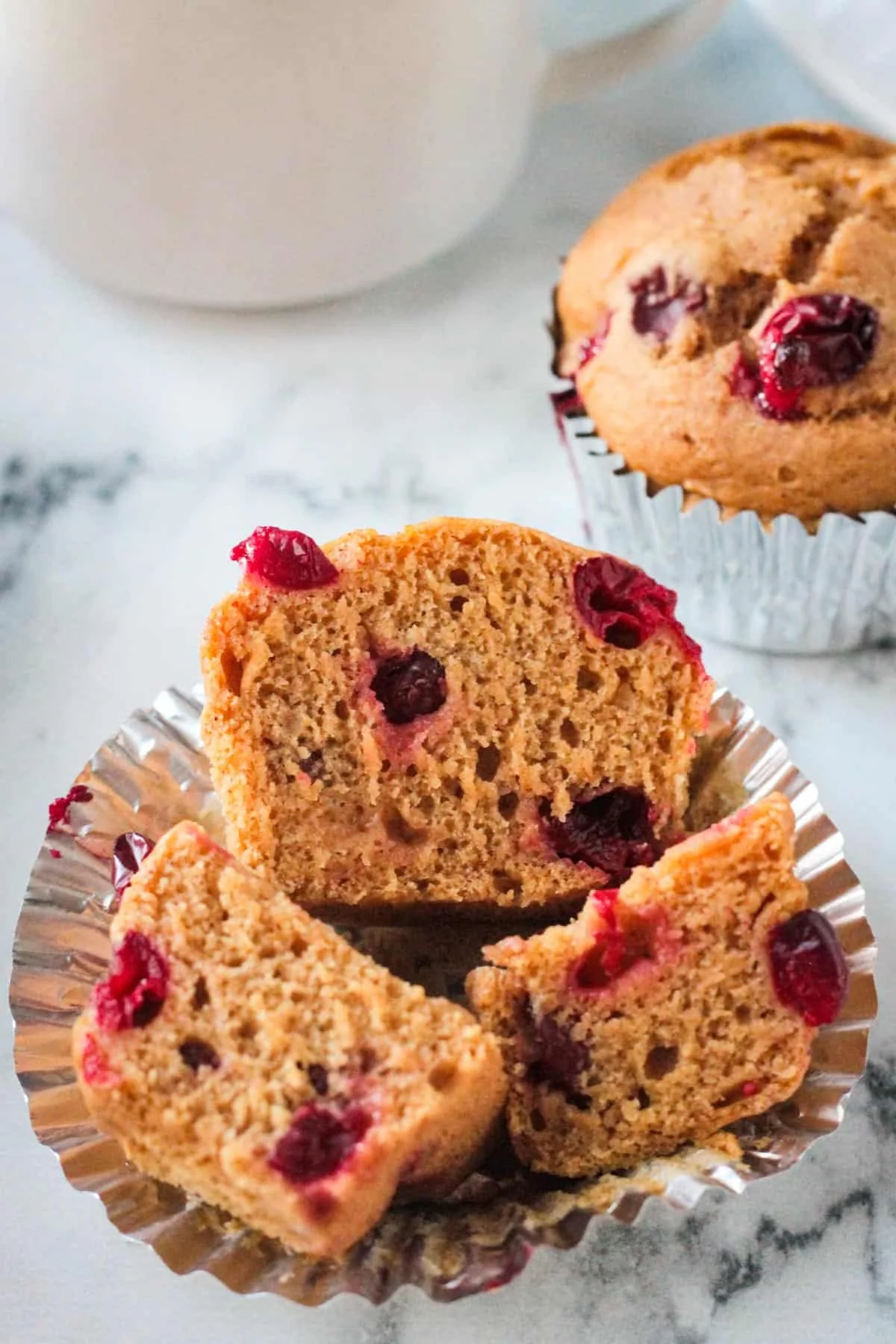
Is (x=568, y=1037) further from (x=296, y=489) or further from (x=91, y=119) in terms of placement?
(x=91, y=119)

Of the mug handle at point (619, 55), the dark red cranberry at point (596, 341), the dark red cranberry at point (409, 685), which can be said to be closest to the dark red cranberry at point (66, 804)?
the dark red cranberry at point (409, 685)

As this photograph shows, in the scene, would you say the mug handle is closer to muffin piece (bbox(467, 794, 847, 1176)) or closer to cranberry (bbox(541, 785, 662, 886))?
cranberry (bbox(541, 785, 662, 886))

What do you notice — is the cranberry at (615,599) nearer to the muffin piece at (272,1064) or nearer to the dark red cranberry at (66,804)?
the muffin piece at (272,1064)

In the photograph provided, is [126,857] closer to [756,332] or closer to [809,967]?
[809,967]

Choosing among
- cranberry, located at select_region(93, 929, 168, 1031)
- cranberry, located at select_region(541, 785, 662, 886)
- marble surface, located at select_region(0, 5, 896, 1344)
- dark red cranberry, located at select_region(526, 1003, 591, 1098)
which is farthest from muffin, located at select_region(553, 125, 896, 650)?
cranberry, located at select_region(93, 929, 168, 1031)

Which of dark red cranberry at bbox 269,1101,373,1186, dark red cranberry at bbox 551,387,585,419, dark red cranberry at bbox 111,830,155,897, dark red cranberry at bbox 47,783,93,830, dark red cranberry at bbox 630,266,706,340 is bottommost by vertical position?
dark red cranberry at bbox 269,1101,373,1186
